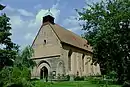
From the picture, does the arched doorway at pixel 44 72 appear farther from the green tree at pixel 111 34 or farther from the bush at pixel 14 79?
the bush at pixel 14 79

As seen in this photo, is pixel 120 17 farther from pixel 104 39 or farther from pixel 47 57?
pixel 47 57

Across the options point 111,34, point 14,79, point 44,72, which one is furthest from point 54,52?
point 14,79

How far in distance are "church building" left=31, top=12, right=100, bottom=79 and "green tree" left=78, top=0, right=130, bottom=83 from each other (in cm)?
1572

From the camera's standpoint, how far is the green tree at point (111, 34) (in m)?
36.2

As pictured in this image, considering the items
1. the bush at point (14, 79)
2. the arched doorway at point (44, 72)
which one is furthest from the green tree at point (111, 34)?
the arched doorway at point (44, 72)

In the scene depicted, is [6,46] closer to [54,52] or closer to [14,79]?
[54,52]

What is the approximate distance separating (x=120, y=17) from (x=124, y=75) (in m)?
8.95

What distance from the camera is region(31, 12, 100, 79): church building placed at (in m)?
56.1

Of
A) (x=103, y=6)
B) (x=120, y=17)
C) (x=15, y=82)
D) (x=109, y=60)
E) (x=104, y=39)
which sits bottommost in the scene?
(x=15, y=82)

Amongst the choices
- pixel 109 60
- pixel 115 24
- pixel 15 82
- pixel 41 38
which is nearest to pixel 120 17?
pixel 115 24

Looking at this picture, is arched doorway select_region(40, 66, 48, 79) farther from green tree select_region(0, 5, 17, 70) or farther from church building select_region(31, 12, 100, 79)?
green tree select_region(0, 5, 17, 70)

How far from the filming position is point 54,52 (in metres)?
57.1

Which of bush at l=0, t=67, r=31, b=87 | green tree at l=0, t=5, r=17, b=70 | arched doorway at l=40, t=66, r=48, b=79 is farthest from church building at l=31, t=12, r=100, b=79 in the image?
bush at l=0, t=67, r=31, b=87

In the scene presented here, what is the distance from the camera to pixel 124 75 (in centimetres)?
3803
